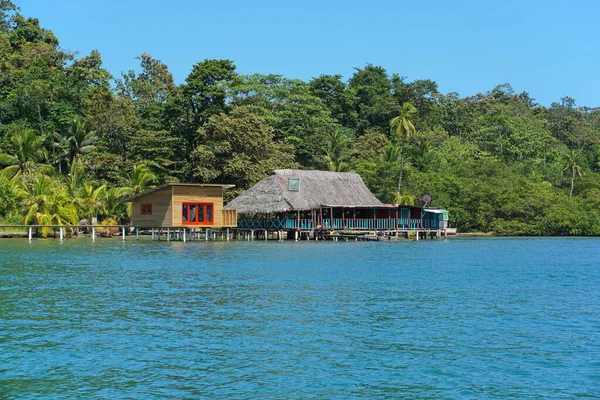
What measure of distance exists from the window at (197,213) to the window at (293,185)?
540cm

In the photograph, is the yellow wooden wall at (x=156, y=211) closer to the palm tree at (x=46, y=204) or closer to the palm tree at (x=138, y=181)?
the palm tree at (x=46, y=204)

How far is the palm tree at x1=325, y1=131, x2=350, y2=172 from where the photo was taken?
58469 mm

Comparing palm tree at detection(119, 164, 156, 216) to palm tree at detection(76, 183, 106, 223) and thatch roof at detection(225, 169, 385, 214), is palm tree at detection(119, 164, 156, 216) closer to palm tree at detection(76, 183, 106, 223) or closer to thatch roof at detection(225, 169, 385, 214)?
palm tree at detection(76, 183, 106, 223)

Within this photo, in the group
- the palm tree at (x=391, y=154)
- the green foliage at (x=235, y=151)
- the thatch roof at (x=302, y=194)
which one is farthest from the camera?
the palm tree at (x=391, y=154)

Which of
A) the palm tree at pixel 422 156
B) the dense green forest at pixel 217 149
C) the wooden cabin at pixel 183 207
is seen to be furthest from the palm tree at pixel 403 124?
the wooden cabin at pixel 183 207

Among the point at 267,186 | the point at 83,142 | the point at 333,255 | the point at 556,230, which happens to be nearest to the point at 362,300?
the point at 333,255

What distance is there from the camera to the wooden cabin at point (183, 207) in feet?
138

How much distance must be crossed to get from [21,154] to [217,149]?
1308 cm

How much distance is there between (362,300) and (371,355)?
6.29 metres

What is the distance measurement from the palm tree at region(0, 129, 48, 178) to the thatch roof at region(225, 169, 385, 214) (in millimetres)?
14202

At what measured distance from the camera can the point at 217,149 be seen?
170 feet

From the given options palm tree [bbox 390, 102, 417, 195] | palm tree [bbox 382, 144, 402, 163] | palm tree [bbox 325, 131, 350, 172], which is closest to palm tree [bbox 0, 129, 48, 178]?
palm tree [bbox 325, 131, 350, 172]

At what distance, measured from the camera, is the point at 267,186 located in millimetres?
46781

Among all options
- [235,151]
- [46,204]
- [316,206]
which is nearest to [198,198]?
[316,206]
